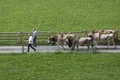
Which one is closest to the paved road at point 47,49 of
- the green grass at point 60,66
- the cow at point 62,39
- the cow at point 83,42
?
the cow at point 62,39

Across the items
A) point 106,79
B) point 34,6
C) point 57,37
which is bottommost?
point 106,79

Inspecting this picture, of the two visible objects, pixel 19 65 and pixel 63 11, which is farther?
pixel 63 11

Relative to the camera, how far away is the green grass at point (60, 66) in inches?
1125

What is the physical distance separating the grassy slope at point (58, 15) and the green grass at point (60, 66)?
14.2 m

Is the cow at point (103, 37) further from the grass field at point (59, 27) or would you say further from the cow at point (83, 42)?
the grass field at point (59, 27)

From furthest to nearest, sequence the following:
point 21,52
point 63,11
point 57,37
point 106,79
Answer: point 63,11
point 57,37
point 21,52
point 106,79

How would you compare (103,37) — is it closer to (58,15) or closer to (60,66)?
(60,66)

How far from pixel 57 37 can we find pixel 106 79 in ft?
31.5

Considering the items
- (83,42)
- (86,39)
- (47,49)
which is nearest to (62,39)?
(47,49)

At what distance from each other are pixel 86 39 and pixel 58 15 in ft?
60.2

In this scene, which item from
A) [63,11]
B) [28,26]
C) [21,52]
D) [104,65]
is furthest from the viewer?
[63,11]

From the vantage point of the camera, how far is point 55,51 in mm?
34188

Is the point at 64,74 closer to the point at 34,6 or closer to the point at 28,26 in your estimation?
the point at 28,26

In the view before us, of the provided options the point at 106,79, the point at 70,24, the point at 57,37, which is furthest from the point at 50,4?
the point at 106,79
